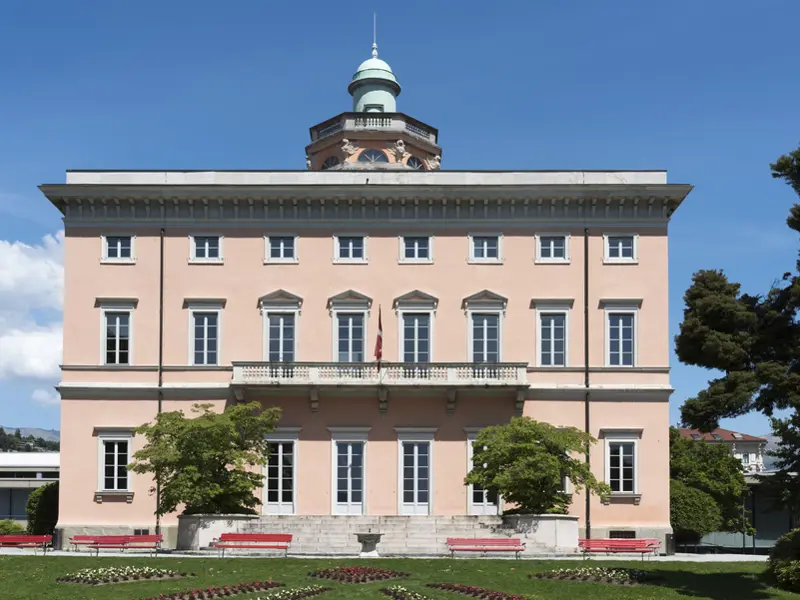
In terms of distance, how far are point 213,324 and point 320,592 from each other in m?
18.7

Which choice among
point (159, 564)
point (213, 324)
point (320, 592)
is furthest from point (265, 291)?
point (320, 592)

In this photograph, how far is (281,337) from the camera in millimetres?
41281

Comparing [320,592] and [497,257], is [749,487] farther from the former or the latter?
[320,592]

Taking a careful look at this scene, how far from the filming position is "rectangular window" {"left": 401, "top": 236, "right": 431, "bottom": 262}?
41.7m

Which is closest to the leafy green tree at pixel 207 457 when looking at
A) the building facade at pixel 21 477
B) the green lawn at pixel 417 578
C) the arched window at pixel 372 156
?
the green lawn at pixel 417 578

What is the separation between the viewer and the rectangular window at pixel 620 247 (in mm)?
41531

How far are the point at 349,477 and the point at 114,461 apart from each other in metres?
8.88

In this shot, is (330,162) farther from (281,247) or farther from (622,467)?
(622,467)

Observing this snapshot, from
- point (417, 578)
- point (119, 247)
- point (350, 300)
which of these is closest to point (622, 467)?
point (350, 300)

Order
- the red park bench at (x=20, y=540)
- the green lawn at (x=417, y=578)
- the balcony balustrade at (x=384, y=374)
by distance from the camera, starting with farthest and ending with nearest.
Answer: the balcony balustrade at (x=384, y=374)
the red park bench at (x=20, y=540)
the green lawn at (x=417, y=578)

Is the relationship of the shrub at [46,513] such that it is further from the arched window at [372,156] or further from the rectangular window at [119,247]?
the arched window at [372,156]

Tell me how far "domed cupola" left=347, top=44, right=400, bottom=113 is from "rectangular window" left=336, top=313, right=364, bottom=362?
62.8 ft

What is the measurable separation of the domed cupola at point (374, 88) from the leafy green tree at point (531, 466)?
25942 millimetres

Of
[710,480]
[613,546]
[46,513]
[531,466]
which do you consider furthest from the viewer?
[710,480]
